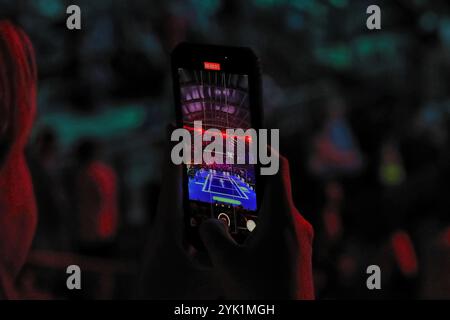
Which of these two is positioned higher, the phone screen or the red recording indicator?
the red recording indicator

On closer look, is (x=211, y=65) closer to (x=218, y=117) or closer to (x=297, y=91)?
(x=218, y=117)

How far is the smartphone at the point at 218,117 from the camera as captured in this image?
175 centimetres

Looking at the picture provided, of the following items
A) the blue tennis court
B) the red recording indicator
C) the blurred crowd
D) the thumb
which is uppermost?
the blurred crowd

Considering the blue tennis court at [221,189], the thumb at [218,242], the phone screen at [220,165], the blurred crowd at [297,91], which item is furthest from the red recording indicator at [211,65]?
the blurred crowd at [297,91]

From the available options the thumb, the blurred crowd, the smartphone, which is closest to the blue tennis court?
the smartphone

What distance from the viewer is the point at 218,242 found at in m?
1.61

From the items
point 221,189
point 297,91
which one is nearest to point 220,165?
point 221,189

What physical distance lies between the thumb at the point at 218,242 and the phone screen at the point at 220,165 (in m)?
0.15

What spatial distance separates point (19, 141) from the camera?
1938mm

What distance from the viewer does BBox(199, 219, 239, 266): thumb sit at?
1.59 meters

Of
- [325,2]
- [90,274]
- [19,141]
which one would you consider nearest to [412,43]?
[325,2]

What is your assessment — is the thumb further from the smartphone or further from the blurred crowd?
the blurred crowd

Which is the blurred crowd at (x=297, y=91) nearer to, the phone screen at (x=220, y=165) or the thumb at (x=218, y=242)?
the phone screen at (x=220, y=165)
